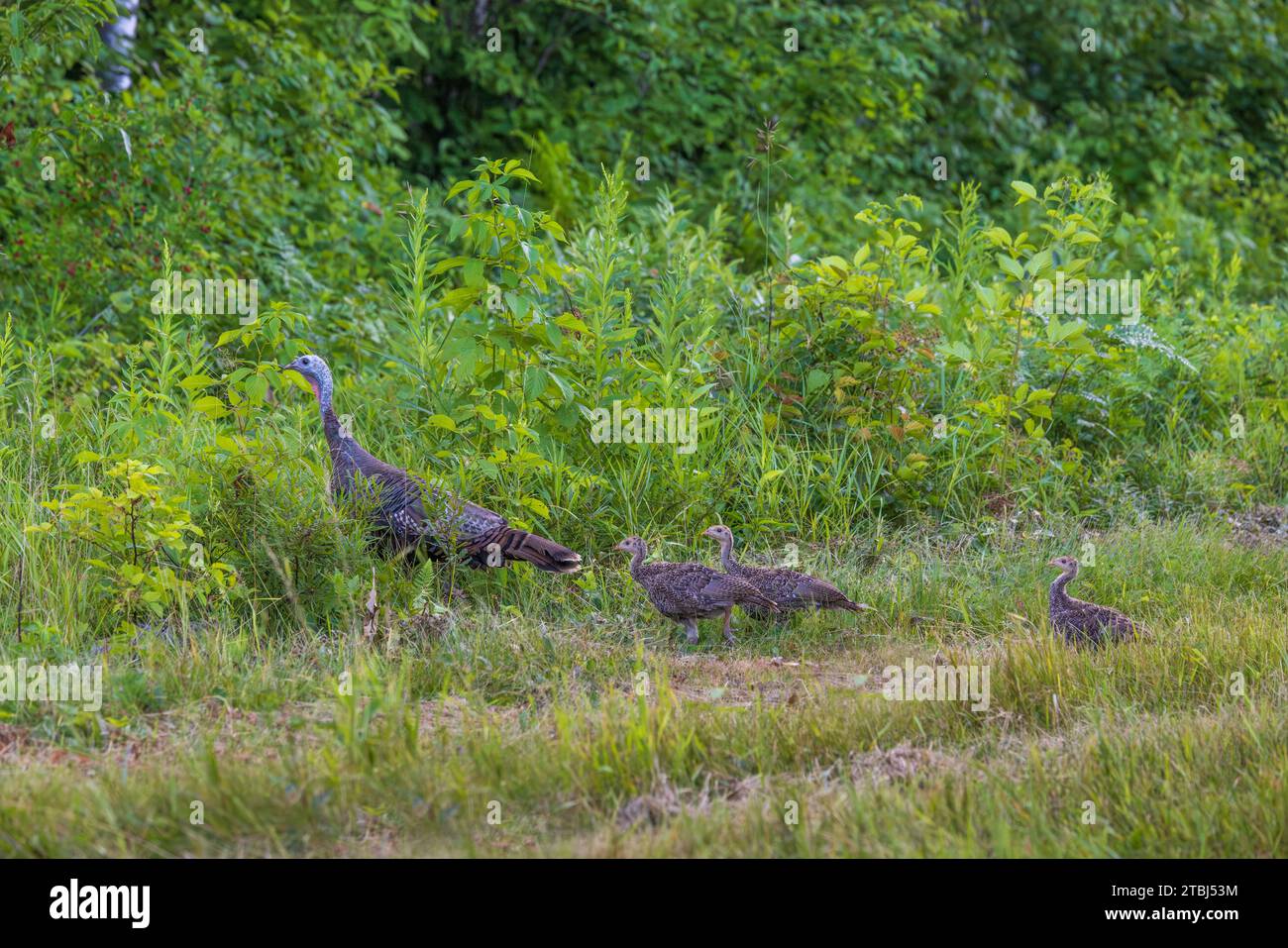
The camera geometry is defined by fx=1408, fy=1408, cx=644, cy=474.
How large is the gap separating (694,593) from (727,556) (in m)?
0.43

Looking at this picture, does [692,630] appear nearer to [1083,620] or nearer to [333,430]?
[1083,620]

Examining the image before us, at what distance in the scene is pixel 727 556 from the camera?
6555 millimetres

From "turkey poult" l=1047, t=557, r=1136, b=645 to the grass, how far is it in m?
0.17

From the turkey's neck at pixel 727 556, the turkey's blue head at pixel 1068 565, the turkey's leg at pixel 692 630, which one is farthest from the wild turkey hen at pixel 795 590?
the turkey's blue head at pixel 1068 565

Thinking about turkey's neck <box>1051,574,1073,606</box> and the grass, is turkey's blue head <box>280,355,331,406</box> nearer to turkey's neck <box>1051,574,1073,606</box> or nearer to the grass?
the grass

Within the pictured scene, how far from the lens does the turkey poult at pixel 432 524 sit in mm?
6441

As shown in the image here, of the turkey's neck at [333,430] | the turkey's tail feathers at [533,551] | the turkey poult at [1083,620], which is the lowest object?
the turkey poult at [1083,620]

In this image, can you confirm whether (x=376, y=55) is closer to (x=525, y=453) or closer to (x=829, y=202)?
(x=829, y=202)

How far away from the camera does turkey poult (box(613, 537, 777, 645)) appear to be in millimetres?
6195

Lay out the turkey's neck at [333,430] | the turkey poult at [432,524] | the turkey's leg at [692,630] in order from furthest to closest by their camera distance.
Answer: the turkey's neck at [333,430], the turkey poult at [432,524], the turkey's leg at [692,630]

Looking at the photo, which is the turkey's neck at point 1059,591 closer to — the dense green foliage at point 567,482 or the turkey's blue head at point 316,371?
the dense green foliage at point 567,482

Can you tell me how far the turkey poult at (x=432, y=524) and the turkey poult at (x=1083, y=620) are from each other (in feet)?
7.12

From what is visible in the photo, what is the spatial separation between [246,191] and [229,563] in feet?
14.5

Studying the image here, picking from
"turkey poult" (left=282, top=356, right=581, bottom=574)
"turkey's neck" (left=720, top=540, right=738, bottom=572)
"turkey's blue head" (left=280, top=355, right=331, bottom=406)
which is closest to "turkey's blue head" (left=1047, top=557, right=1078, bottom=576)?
"turkey's neck" (left=720, top=540, right=738, bottom=572)
